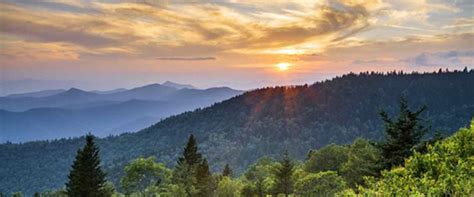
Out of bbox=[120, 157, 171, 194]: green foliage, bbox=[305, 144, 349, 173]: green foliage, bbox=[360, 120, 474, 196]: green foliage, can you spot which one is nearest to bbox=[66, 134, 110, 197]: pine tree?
bbox=[120, 157, 171, 194]: green foliage

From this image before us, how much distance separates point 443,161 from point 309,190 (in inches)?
1120

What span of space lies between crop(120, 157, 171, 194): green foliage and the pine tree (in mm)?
18999

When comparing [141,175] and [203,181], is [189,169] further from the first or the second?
[141,175]

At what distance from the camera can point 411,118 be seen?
31531 mm

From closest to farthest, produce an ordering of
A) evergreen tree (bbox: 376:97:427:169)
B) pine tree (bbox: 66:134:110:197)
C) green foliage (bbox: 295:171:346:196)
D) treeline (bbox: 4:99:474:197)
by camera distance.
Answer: treeline (bbox: 4:99:474:197)
evergreen tree (bbox: 376:97:427:169)
pine tree (bbox: 66:134:110:197)
green foliage (bbox: 295:171:346:196)

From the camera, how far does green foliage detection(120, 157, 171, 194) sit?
66.6 meters

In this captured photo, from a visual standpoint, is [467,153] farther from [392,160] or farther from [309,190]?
[309,190]

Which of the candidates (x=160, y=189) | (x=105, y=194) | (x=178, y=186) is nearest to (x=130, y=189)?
(x=160, y=189)

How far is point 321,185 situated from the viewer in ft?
161

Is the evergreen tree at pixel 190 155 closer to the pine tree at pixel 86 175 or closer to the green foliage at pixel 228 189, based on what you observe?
the green foliage at pixel 228 189

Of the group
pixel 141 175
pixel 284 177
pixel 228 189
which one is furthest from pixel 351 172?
pixel 141 175

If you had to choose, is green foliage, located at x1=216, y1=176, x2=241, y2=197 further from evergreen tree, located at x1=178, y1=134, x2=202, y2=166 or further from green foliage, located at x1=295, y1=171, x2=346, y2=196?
green foliage, located at x1=295, y1=171, x2=346, y2=196

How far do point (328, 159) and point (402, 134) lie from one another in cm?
4733

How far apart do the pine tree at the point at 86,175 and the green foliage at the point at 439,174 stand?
33.8 meters
